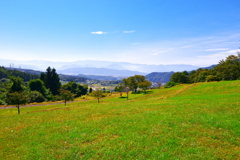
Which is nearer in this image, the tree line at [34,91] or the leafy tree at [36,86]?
the tree line at [34,91]

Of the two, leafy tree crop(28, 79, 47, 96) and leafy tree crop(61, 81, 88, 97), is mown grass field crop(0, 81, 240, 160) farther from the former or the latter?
leafy tree crop(61, 81, 88, 97)

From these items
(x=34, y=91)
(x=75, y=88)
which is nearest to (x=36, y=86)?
(x=34, y=91)

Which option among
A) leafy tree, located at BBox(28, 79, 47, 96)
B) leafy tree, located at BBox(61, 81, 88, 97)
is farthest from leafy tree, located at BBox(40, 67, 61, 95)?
leafy tree, located at BBox(28, 79, 47, 96)

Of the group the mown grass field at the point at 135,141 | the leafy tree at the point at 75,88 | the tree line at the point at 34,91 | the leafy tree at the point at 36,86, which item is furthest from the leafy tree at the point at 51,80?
the mown grass field at the point at 135,141

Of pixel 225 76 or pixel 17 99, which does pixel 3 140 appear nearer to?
pixel 17 99

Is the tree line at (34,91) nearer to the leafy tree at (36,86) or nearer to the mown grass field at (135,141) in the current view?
the leafy tree at (36,86)

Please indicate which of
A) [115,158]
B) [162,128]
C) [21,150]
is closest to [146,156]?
[115,158]

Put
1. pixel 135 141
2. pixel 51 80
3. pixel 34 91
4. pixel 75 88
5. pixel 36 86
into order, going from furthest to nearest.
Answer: pixel 75 88 → pixel 51 80 → pixel 36 86 → pixel 34 91 → pixel 135 141

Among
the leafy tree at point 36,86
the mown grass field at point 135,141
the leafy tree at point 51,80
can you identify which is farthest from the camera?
the leafy tree at point 51,80

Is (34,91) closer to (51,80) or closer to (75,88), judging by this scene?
(51,80)

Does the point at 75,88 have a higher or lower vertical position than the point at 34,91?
lower

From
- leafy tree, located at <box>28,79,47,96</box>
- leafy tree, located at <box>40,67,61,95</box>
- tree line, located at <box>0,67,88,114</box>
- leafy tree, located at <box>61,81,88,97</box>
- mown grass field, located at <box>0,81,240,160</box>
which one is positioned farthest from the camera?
leafy tree, located at <box>61,81,88,97</box>

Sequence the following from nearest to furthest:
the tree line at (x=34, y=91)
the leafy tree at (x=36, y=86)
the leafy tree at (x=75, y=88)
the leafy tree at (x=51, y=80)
Result: the tree line at (x=34, y=91) → the leafy tree at (x=36, y=86) → the leafy tree at (x=51, y=80) → the leafy tree at (x=75, y=88)

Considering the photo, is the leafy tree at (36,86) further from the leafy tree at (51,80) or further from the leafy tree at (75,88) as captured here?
the leafy tree at (75,88)
